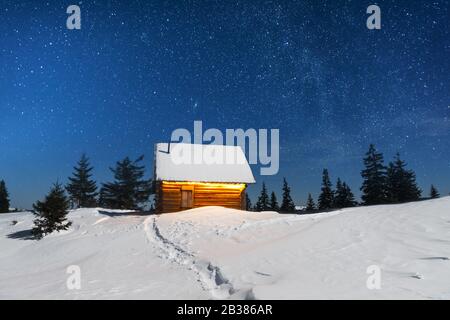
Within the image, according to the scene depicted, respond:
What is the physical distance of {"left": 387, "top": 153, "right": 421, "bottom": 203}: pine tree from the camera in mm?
42281

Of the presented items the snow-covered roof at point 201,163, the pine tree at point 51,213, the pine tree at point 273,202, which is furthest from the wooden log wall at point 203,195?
the pine tree at point 273,202

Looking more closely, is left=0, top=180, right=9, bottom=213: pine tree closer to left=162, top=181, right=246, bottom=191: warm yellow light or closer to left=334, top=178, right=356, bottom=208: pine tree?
left=162, top=181, right=246, bottom=191: warm yellow light

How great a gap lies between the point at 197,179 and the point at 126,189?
26123 millimetres

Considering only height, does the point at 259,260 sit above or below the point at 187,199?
below

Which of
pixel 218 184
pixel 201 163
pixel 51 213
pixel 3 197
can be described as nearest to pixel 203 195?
pixel 218 184

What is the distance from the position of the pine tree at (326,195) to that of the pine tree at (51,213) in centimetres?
4190

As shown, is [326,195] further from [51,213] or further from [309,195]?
[51,213]

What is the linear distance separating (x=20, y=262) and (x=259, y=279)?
13.0m

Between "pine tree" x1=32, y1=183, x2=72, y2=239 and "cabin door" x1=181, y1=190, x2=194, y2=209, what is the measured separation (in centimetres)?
819

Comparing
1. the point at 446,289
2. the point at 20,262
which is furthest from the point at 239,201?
the point at 446,289

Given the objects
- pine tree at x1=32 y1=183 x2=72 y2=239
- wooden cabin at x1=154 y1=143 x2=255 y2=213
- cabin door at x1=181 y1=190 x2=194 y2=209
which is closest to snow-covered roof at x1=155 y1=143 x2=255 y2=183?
wooden cabin at x1=154 y1=143 x2=255 y2=213

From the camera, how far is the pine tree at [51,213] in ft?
62.2

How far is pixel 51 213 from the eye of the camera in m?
19.1

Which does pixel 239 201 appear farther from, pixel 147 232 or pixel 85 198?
pixel 85 198
